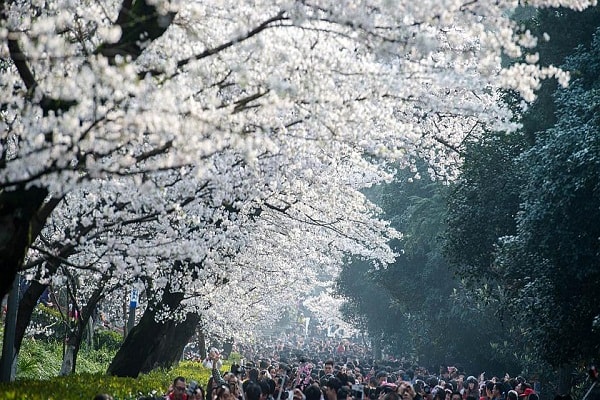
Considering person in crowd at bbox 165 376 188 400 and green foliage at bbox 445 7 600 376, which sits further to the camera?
green foliage at bbox 445 7 600 376

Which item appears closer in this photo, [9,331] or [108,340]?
[9,331]

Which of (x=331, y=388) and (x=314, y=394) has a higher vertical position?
(x=331, y=388)

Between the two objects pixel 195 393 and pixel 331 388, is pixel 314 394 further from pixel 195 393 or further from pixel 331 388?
pixel 195 393

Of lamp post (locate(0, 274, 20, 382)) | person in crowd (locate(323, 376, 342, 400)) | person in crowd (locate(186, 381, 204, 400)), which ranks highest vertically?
lamp post (locate(0, 274, 20, 382))

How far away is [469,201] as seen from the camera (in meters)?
20.7

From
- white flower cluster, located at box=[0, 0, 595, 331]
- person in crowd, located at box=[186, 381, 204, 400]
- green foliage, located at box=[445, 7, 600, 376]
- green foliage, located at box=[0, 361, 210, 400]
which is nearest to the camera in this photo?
white flower cluster, located at box=[0, 0, 595, 331]

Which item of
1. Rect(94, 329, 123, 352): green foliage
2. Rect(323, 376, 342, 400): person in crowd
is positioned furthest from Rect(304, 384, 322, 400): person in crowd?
Rect(94, 329, 123, 352): green foliage

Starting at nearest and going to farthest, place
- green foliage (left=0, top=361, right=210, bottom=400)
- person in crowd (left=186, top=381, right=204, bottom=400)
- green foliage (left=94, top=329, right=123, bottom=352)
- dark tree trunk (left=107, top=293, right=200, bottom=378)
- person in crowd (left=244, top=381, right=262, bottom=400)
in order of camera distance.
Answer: green foliage (left=0, top=361, right=210, bottom=400) < person in crowd (left=186, top=381, right=204, bottom=400) < person in crowd (left=244, top=381, right=262, bottom=400) < dark tree trunk (left=107, top=293, right=200, bottom=378) < green foliage (left=94, top=329, right=123, bottom=352)

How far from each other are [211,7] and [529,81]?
3552 mm

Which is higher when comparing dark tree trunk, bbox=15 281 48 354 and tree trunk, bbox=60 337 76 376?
dark tree trunk, bbox=15 281 48 354

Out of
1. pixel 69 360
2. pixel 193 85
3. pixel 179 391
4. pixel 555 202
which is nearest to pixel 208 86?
pixel 193 85

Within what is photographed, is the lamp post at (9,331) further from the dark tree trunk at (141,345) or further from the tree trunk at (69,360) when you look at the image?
the dark tree trunk at (141,345)

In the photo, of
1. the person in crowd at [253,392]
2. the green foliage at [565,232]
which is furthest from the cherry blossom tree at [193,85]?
the green foliage at [565,232]

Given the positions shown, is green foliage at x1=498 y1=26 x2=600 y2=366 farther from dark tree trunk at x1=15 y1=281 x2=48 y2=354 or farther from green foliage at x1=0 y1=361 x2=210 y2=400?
dark tree trunk at x1=15 y1=281 x2=48 y2=354
